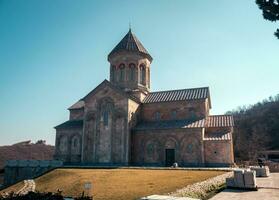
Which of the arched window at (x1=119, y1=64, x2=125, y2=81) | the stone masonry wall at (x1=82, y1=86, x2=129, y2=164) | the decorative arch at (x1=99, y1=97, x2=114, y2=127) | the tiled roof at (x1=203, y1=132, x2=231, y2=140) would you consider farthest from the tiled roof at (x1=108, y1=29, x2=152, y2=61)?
the tiled roof at (x1=203, y1=132, x2=231, y2=140)

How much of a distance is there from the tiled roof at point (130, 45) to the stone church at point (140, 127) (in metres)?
0.13

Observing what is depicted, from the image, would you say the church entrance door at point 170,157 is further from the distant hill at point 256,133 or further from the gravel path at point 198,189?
the distant hill at point 256,133

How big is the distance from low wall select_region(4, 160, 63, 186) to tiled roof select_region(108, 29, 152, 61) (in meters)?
16.8

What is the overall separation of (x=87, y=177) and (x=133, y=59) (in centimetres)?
1987

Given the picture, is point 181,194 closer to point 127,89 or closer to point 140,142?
point 140,142

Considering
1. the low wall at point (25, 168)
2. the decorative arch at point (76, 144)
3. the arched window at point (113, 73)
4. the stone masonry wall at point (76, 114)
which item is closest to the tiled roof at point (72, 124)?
the stone masonry wall at point (76, 114)

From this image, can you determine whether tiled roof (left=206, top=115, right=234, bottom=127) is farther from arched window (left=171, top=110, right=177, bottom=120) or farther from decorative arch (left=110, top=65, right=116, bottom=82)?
decorative arch (left=110, top=65, right=116, bottom=82)

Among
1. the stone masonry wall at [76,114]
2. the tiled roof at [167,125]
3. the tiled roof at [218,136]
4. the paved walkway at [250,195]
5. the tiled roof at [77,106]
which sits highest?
the tiled roof at [77,106]

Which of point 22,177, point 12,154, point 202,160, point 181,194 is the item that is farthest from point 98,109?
point 12,154

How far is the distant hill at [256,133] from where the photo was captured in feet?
176

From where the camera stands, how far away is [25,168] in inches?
1196

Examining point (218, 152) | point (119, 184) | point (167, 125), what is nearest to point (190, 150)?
point (218, 152)

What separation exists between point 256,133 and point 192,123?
3912cm

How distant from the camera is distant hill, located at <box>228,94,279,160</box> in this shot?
176ft
